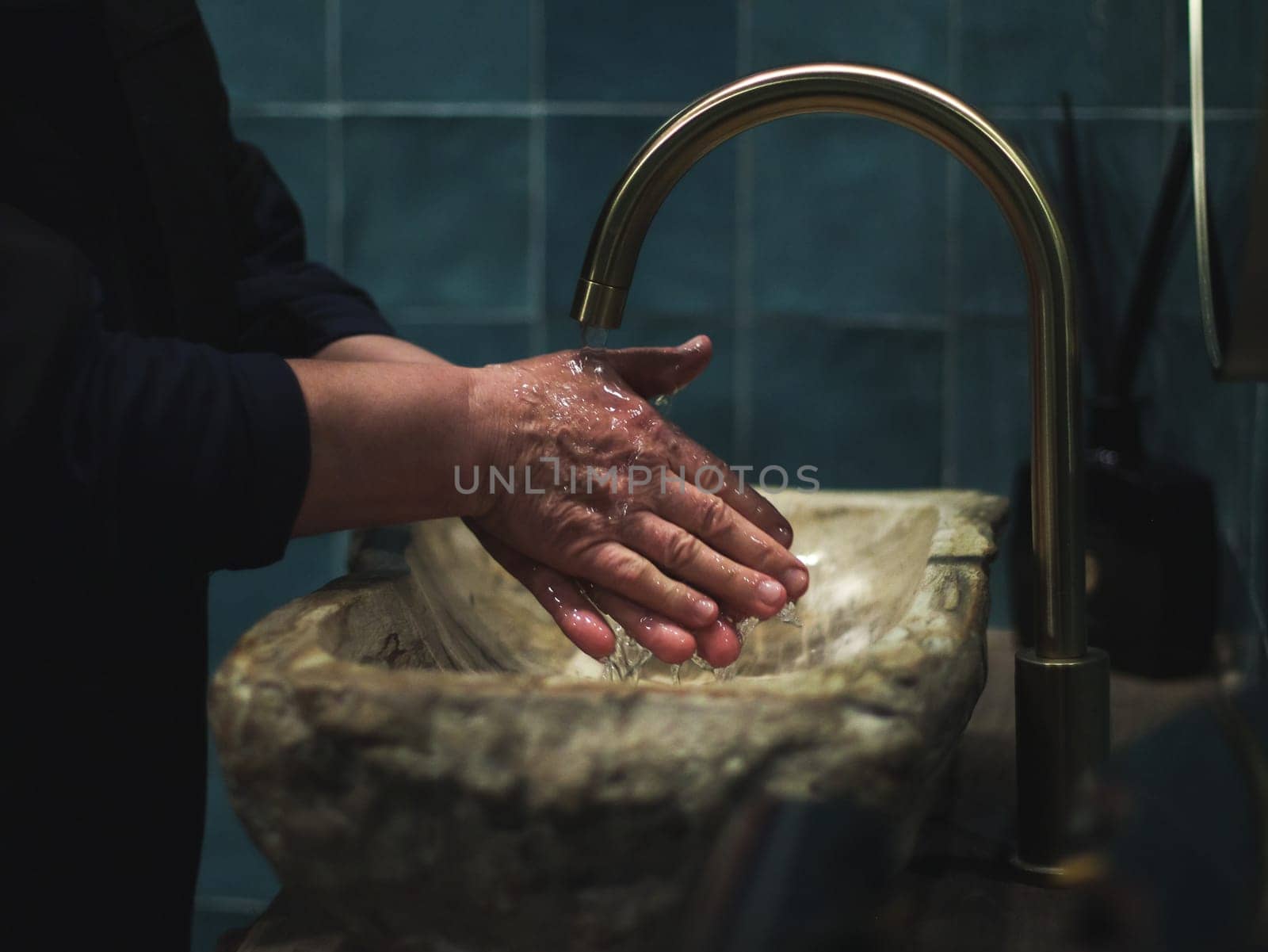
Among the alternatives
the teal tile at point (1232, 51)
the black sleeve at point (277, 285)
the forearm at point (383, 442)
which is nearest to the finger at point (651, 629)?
the forearm at point (383, 442)

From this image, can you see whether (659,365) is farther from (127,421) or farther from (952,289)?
(952,289)

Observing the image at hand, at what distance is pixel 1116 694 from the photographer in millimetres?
909

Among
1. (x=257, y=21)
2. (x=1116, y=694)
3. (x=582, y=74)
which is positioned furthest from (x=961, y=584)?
(x=257, y=21)

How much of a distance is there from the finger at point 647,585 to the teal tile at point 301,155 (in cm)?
69

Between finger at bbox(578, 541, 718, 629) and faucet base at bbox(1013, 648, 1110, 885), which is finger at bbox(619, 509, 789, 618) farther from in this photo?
faucet base at bbox(1013, 648, 1110, 885)

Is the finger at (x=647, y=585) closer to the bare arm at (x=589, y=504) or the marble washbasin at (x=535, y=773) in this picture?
the bare arm at (x=589, y=504)

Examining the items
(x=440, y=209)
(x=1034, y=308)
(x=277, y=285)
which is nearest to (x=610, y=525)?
(x=1034, y=308)

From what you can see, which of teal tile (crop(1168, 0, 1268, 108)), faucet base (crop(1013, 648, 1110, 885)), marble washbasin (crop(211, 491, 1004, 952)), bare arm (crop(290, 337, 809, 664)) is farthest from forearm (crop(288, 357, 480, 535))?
teal tile (crop(1168, 0, 1268, 108))

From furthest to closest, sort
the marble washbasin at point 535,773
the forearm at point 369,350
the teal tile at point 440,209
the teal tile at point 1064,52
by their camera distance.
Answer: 1. the teal tile at point 440,209
2. the teal tile at point 1064,52
3. the forearm at point 369,350
4. the marble washbasin at point 535,773

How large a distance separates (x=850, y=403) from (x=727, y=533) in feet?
1.74

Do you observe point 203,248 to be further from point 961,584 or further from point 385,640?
point 961,584

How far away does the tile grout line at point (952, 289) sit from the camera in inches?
43.6

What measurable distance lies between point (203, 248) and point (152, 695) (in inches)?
12.2

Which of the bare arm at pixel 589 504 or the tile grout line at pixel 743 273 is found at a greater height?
the tile grout line at pixel 743 273
